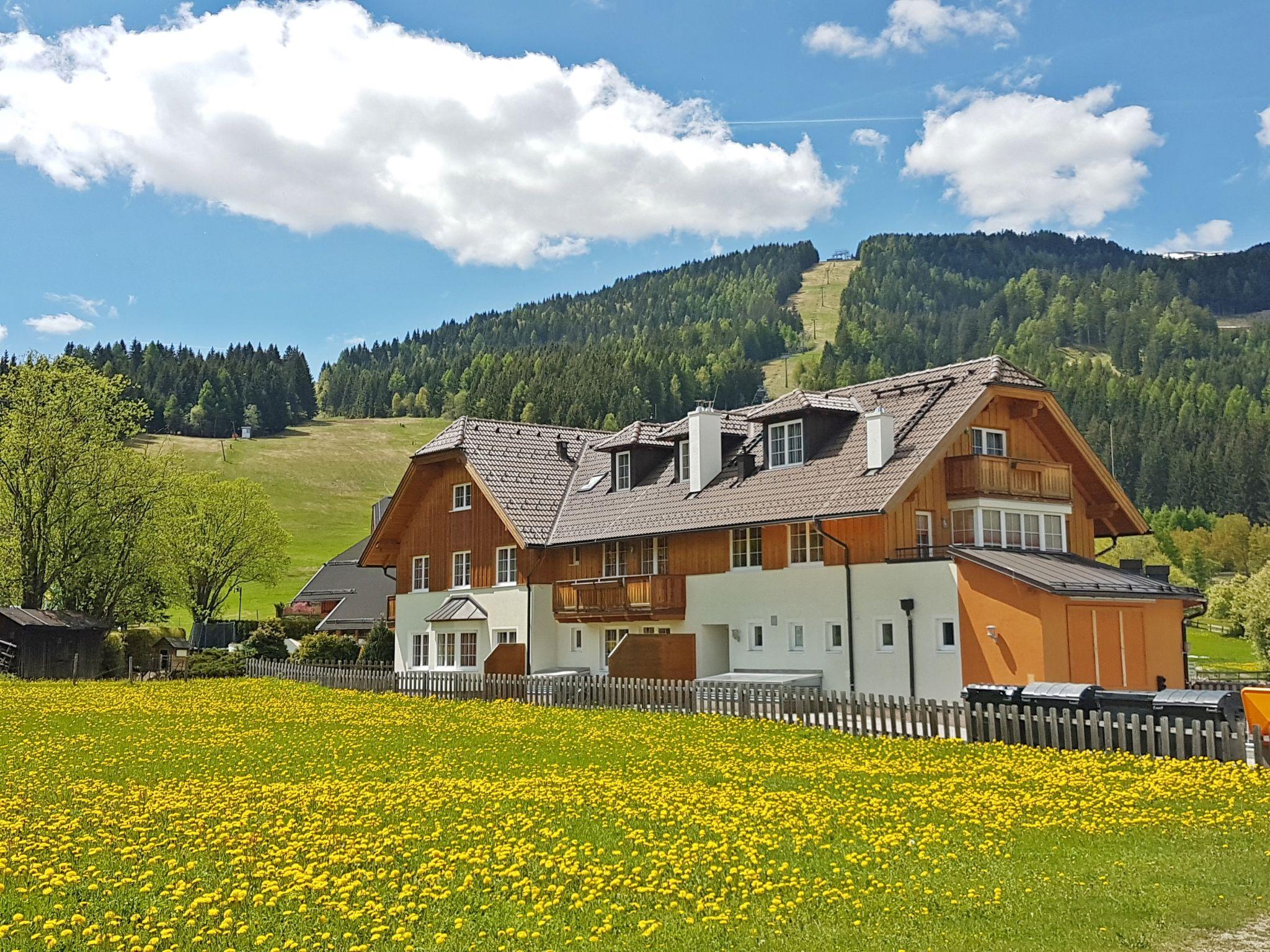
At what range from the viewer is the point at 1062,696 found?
21.5m

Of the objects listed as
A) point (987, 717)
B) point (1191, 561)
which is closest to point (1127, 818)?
point (987, 717)

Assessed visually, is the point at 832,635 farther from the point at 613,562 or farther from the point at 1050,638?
the point at 613,562

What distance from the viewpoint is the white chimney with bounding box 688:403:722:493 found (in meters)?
36.7

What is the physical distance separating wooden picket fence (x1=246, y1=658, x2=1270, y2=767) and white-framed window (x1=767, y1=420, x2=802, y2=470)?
8.90m

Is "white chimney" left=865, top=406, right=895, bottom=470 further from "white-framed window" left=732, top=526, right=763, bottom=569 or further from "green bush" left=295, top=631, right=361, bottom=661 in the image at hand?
"green bush" left=295, top=631, right=361, bottom=661

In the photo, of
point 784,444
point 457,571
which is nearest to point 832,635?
point 784,444

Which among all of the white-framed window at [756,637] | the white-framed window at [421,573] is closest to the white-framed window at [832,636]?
the white-framed window at [756,637]

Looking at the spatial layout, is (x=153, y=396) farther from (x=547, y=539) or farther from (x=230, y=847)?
(x=230, y=847)

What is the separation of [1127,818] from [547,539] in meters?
27.7

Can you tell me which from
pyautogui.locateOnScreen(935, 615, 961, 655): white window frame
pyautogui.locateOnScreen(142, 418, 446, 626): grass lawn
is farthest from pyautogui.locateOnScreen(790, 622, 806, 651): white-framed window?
pyautogui.locateOnScreen(142, 418, 446, 626): grass lawn

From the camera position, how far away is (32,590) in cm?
5075

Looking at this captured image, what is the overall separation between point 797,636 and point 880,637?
2845mm

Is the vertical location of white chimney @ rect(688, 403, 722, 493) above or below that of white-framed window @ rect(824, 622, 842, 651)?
above

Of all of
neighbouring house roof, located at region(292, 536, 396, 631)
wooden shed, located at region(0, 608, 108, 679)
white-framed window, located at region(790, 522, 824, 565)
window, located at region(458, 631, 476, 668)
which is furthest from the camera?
neighbouring house roof, located at region(292, 536, 396, 631)
